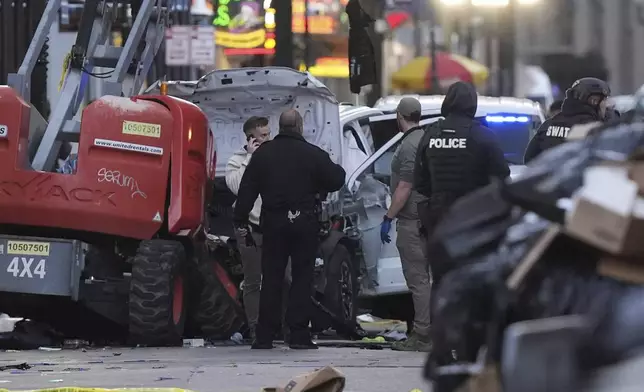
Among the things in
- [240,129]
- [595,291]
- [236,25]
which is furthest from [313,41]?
[595,291]

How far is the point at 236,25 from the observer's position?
4212 centimetres

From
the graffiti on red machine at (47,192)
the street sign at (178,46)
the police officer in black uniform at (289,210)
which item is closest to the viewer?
the police officer in black uniform at (289,210)

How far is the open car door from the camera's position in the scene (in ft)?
46.8

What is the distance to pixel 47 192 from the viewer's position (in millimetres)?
12750

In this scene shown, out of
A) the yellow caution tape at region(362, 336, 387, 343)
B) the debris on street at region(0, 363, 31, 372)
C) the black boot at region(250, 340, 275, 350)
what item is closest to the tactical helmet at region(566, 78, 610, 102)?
the black boot at region(250, 340, 275, 350)

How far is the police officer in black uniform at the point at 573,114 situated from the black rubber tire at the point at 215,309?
2962 millimetres

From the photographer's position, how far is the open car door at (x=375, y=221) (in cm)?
1425

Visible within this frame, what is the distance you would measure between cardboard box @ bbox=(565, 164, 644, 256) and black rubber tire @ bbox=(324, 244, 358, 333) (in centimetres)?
881

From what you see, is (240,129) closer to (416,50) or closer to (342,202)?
(342,202)

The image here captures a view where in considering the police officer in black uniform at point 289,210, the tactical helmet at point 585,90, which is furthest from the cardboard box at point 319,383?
the police officer in black uniform at point 289,210

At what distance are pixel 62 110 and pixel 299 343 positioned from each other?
2.62 meters

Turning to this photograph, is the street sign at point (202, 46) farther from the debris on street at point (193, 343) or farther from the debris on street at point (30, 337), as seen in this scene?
the debris on street at point (193, 343)

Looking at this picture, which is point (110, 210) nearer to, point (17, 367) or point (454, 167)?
point (17, 367)

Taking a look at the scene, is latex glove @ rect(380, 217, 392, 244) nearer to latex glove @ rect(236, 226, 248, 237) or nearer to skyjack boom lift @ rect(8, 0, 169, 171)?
latex glove @ rect(236, 226, 248, 237)
